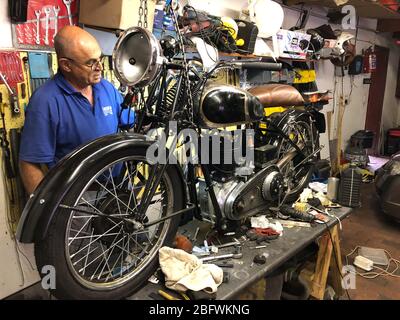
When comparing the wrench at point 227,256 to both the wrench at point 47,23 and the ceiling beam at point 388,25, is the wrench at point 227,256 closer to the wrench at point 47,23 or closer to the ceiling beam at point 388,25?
the wrench at point 47,23

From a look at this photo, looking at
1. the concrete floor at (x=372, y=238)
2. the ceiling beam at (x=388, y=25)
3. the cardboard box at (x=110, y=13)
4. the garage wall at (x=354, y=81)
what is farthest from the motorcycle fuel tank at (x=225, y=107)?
the ceiling beam at (x=388, y=25)

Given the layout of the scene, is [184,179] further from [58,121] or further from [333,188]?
[333,188]

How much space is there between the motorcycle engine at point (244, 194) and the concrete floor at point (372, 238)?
3.54 ft

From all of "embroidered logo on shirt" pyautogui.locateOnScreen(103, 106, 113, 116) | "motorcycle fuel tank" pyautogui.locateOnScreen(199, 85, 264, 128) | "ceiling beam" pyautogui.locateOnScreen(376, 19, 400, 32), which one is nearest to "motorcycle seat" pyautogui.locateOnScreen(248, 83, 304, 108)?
"motorcycle fuel tank" pyautogui.locateOnScreen(199, 85, 264, 128)

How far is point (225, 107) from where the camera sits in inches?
64.9

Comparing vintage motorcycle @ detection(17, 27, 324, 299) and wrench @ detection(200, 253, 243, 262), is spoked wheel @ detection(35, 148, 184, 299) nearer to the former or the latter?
vintage motorcycle @ detection(17, 27, 324, 299)

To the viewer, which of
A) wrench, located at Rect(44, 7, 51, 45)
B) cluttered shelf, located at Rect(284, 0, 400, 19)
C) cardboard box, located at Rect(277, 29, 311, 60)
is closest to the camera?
wrench, located at Rect(44, 7, 51, 45)

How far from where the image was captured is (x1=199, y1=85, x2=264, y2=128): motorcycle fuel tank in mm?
1604

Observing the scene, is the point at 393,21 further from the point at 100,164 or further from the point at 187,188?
the point at 100,164

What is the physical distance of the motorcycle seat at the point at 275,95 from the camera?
213 cm

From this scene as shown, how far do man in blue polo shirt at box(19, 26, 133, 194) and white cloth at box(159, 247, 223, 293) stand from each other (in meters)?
0.68

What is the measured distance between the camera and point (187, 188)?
1.64 metres

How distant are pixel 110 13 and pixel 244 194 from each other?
3.88 feet

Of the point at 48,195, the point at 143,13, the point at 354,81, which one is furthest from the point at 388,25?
the point at 48,195
